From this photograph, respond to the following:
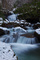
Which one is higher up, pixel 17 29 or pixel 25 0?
pixel 25 0

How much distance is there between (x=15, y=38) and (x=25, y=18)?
10.3 meters

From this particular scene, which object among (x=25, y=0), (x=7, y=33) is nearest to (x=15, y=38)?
(x=7, y=33)

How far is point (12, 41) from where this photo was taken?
870 centimetres

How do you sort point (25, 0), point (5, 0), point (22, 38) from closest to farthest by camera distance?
point (22, 38) < point (5, 0) < point (25, 0)

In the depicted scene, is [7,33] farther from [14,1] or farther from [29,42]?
[14,1]

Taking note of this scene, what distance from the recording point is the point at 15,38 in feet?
29.8

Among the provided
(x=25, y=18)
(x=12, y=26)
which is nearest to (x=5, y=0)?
(x=25, y=18)

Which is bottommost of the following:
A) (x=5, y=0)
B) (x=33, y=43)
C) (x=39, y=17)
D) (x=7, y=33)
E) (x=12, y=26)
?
(x=33, y=43)

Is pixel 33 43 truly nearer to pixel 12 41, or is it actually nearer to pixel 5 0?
pixel 12 41

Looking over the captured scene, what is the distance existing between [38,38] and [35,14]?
1033 cm

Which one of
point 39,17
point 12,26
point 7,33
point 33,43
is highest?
point 39,17

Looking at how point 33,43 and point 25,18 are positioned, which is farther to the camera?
point 25,18

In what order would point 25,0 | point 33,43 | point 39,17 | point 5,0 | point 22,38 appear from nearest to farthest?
point 33,43, point 22,38, point 39,17, point 5,0, point 25,0

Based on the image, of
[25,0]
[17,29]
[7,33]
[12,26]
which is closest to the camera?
[7,33]
